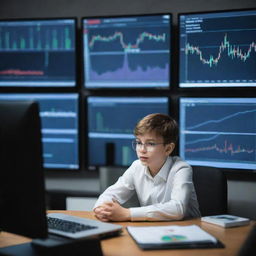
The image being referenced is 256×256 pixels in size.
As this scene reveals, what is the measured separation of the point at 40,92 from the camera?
11.1ft

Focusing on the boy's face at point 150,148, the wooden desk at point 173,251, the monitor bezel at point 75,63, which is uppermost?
the monitor bezel at point 75,63

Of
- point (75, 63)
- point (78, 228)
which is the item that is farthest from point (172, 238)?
point (75, 63)

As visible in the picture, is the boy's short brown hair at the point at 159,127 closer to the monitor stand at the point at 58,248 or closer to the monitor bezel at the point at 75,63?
the monitor stand at the point at 58,248

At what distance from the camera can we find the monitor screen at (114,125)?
3223mm

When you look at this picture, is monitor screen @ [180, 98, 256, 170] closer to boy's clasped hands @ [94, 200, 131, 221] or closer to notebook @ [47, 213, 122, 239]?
boy's clasped hands @ [94, 200, 131, 221]

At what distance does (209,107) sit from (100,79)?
807 millimetres

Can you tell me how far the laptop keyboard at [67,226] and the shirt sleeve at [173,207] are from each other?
1.08 ft

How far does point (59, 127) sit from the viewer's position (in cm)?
338

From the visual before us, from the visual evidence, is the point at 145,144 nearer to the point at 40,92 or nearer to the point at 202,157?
the point at 202,157

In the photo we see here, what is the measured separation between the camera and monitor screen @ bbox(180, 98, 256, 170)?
2.96 meters

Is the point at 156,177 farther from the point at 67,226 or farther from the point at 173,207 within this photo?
the point at 67,226

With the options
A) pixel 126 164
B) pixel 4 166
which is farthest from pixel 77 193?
pixel 4 166

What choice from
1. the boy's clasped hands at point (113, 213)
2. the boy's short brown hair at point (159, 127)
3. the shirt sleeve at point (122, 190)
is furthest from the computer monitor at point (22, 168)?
the boy's short brown hair at point (159, 127)

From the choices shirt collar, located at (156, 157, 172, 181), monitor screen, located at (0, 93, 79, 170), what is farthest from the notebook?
monitor screen, located at (0, 93, 79, 170)
